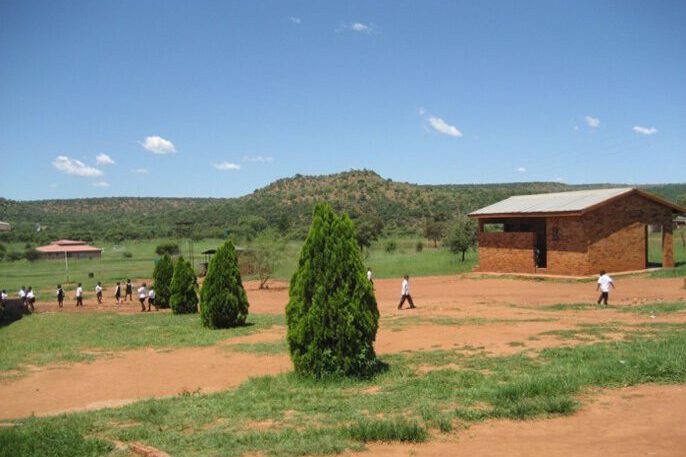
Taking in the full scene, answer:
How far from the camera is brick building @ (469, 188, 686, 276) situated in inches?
1133

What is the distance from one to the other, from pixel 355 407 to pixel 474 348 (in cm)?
501

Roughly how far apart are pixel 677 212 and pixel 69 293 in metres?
35.4

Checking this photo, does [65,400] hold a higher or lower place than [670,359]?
lower

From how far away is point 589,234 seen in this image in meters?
28.6

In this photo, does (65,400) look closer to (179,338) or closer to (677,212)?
(179,338)

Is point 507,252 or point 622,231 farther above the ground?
point 622,231

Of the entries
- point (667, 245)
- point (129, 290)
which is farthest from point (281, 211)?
point (667, 245)

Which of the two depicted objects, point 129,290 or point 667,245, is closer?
point 667,245

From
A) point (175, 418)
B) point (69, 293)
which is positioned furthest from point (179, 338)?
point (69, 293)

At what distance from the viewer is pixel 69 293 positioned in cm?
3791

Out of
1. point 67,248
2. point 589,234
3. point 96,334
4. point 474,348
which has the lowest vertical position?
point 96,334

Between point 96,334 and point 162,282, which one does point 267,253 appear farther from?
point 96,334

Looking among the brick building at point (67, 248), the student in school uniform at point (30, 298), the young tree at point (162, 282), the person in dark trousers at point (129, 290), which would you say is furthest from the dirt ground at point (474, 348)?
→ the brick building at point (67, 248)

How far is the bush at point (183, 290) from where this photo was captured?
82.2 ft
